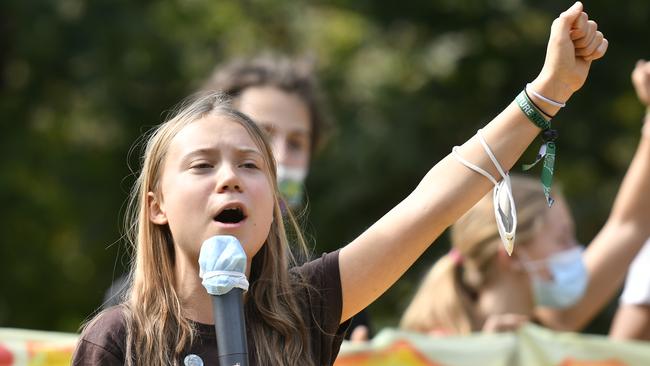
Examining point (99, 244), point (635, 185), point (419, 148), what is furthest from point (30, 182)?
point (635, 185)

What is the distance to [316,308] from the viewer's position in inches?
114

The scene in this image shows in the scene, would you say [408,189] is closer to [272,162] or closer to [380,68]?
[380,68]

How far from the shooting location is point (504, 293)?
16.9 feet

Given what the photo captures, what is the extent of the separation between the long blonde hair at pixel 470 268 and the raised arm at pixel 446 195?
226cm

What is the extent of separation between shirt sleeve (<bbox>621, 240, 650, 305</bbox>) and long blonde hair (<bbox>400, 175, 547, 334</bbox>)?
0.44m

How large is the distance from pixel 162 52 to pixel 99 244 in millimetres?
1750

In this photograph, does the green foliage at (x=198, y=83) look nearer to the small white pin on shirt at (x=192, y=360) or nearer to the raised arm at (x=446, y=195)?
the raised arm at (x=446, y=195)

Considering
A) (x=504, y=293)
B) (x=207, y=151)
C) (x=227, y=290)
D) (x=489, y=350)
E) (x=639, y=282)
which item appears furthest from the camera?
(x=504, y=293)

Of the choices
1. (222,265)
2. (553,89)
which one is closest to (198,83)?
(553,89)

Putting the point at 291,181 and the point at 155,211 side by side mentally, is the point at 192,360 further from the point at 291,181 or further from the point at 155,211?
the point at 291,181

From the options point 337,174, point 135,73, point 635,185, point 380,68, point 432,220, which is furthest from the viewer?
point 380,68

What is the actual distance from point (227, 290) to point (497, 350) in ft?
8.51

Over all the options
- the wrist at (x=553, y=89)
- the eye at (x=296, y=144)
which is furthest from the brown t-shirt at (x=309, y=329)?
the eye at (x=296, y=144)

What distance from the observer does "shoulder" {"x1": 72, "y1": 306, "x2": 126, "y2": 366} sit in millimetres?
2670
